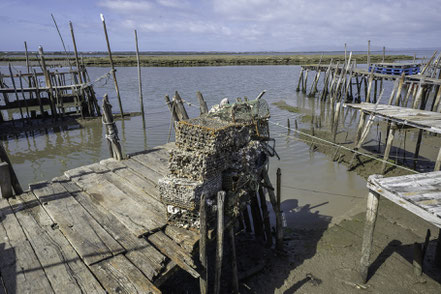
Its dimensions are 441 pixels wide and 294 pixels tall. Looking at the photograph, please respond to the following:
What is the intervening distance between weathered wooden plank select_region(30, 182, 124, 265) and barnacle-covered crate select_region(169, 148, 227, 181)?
1555 millimetres

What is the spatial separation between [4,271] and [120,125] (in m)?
14.5

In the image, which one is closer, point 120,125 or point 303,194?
point 303,194

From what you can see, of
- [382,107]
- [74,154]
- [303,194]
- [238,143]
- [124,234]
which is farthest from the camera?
[74,154]

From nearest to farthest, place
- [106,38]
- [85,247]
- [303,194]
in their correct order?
1. [85,247]
2. [303,194]
3. [106,38]

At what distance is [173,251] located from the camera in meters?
4.28

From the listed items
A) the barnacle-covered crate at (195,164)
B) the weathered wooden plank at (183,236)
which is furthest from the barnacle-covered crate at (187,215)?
the barnacle-covered crate at (195,164)

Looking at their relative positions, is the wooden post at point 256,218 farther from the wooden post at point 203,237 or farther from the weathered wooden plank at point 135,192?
the wooden post at point 203,237

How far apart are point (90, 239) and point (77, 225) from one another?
532mm

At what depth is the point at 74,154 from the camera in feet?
43.7

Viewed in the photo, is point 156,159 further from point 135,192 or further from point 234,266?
point 234,266

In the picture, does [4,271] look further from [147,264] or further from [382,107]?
[382,107]

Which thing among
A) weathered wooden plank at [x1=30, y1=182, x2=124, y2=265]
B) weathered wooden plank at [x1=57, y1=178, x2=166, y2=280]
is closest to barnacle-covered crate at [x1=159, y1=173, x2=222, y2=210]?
weathered wooden plank at [x1=57, y1=178, x2=166, y2=280]

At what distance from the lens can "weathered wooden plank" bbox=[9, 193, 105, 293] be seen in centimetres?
363

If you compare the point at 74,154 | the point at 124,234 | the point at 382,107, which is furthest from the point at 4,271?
the point at 382,107
